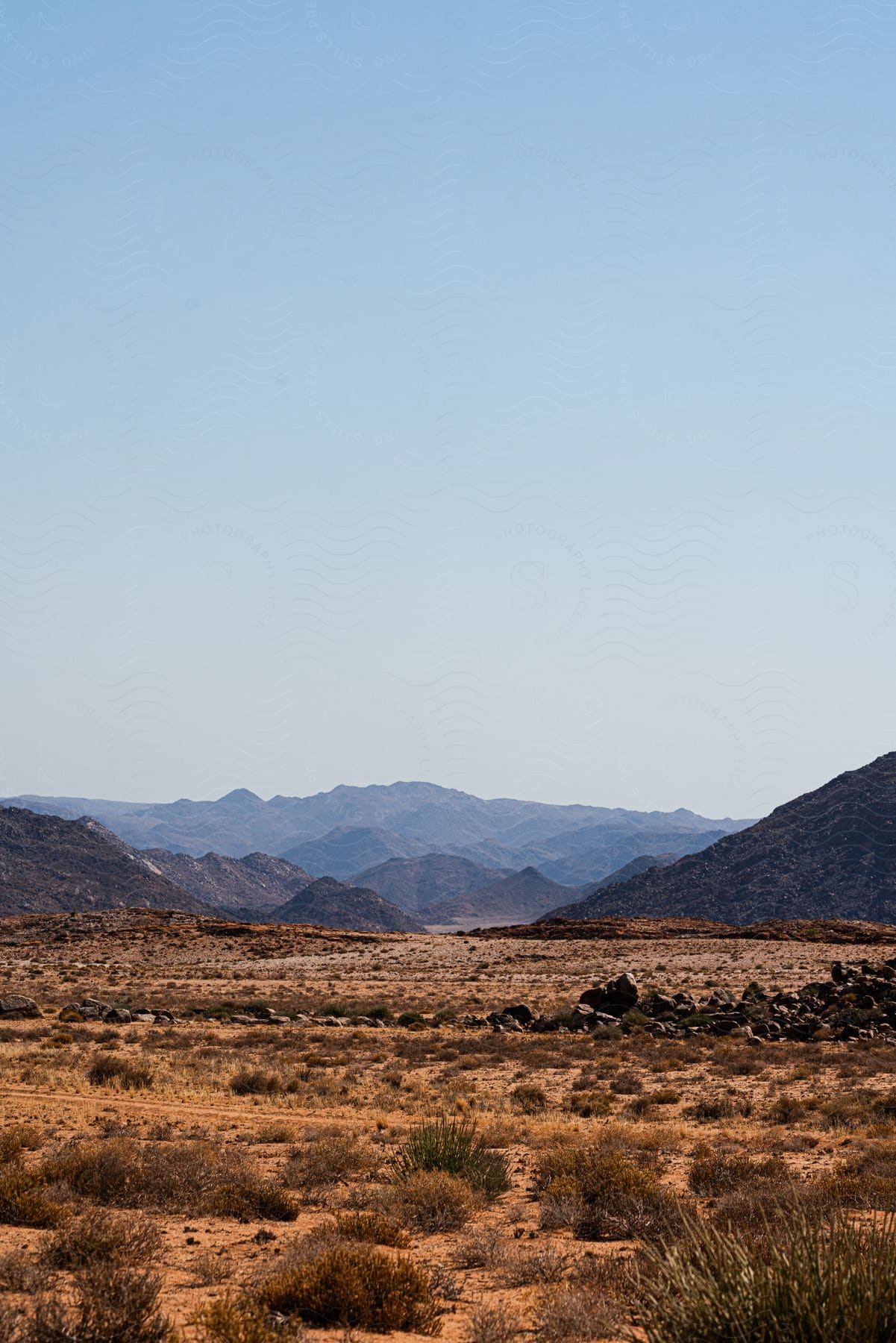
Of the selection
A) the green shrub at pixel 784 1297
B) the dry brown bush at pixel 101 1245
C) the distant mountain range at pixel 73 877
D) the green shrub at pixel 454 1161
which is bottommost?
the distant mountain range at pixel 73 877

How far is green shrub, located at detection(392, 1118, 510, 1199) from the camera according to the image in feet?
45.7

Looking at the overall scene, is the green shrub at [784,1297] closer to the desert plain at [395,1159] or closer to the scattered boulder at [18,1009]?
the desert plain at [395,1159]

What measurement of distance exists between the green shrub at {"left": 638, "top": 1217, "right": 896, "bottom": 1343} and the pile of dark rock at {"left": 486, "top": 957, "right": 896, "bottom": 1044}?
85.1ft

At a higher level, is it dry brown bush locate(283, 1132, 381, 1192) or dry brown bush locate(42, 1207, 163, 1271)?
dry brown bush locate(42, 1207, 163, 1271)

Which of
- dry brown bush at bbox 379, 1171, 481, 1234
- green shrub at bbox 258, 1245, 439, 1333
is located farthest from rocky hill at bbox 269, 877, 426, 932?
green shrub at bbox 258, 1245, 439, 1333

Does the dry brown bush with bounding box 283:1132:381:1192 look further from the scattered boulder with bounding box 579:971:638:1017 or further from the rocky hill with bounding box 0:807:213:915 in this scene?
the rocky hill with bounding box 0:807:213:915

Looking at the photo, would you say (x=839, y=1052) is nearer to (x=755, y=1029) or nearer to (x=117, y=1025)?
(x=755, y=1029)

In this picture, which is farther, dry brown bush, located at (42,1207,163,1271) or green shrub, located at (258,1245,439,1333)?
dry brown bush, located at (42,1207,163,1271)

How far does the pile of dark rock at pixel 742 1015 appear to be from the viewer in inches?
1271

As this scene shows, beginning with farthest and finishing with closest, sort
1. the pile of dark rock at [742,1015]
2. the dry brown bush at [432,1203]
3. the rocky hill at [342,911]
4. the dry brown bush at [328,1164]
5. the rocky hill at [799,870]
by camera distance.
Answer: the rocky hill at [342,911], the rocky hill at [799,870], the pile of dark rock at [742,1015], the dry brown bush at [328,1164], the dry brown bush at [432,1203]

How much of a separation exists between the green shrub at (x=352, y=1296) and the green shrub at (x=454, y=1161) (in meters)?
4.62

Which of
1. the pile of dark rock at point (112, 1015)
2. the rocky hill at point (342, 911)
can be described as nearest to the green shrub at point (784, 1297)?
the pile of dark rock at point (112, 1015)

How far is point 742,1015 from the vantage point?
34531mm

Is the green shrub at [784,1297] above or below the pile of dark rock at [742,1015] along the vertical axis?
above
